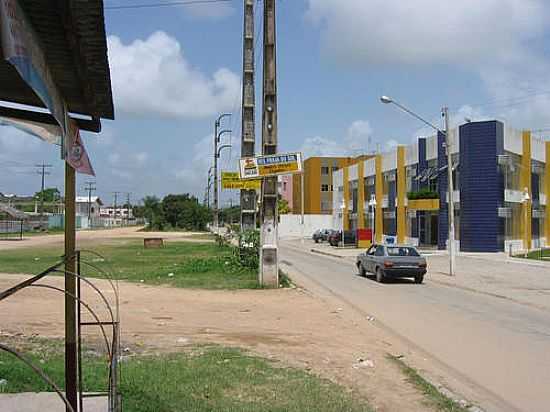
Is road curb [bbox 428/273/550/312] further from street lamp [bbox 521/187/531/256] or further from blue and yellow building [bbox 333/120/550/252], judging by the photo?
street lamp [bbox 521/187/531/256]

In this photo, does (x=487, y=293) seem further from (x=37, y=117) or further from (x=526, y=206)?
(x=526, y=206)

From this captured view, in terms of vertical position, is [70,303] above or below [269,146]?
below

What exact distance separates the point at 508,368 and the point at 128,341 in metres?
5.73

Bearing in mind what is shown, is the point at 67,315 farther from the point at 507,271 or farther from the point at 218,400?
the point at 507,271

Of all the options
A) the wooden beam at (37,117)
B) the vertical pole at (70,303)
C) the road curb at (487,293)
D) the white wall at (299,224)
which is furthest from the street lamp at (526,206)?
the white wall at (299,224)

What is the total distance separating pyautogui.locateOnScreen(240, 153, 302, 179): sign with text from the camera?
21.6 m

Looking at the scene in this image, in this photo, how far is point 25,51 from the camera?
333 cm

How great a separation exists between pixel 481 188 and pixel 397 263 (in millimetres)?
26060

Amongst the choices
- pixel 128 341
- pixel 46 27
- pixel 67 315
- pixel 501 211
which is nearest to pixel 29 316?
pixel 128 341

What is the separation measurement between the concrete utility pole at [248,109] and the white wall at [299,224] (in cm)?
7203

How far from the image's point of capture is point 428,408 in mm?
7320

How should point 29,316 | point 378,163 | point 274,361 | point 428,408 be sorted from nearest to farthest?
point 428,408 → point 274,361 → point 29,316 → point 378,163

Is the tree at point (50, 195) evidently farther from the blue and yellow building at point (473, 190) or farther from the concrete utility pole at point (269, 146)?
the concrete utility pole at point (269, 146)

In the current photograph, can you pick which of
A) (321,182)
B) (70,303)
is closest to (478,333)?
(70,303)
